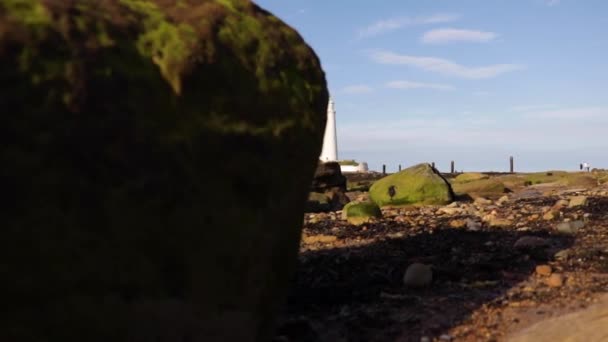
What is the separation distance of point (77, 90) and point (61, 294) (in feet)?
2.71

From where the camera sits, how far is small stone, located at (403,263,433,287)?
200 inches

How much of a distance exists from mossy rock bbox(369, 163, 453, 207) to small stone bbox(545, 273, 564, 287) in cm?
812

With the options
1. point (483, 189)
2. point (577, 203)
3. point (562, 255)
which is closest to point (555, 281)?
point (562, 255)

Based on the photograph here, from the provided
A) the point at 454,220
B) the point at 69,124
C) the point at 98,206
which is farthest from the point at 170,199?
the point at 454,220

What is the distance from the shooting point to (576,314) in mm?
4238

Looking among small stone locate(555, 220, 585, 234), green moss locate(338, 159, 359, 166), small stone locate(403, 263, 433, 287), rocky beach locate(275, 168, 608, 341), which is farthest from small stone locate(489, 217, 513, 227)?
green moss locate(338, 159, 359, 166)

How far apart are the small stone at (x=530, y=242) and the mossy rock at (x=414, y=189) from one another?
6636 millimetres

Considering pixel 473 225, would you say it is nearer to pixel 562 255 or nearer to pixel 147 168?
pixel 562 255

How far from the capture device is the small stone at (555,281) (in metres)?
4.94

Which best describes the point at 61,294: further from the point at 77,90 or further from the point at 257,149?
the point at 257,149

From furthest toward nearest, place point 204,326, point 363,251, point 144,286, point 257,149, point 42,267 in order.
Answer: point 363,251 < point 257,149 < point 204,326 < point 144,286 < point 42,267

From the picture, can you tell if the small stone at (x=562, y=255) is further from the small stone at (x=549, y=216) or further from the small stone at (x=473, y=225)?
the small stone at (x=549, y=216)

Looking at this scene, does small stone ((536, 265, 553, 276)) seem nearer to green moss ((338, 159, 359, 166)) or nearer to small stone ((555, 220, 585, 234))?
small stone ((555, 220, 585, 234))

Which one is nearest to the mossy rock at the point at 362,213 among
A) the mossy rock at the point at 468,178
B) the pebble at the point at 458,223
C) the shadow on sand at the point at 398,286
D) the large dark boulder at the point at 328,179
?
the pebble at the point at 458,223
